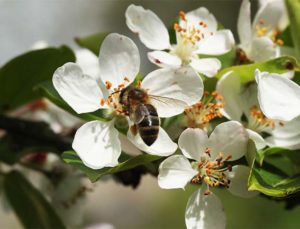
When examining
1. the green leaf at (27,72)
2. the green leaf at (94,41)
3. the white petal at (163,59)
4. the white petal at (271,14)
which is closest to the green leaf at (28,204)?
the green leaf at (27,72)

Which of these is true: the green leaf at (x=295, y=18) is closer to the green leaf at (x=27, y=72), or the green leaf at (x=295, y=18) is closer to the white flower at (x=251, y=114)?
the white flower at (x=251, y=114)

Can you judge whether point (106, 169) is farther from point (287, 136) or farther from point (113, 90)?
point (287, 136)

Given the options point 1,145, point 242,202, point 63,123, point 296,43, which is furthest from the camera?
point 242,202

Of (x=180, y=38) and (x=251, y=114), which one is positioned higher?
(x=180, y=38)

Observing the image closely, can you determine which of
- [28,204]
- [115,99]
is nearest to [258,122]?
[115,99]

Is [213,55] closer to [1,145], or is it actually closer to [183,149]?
[183,149]

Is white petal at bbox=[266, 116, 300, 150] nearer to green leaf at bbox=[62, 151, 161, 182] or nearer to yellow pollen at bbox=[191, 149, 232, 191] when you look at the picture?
yellow pollen at bbox=[191, 149, 232, 191]

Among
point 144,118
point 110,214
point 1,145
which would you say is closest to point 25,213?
point 1,145
